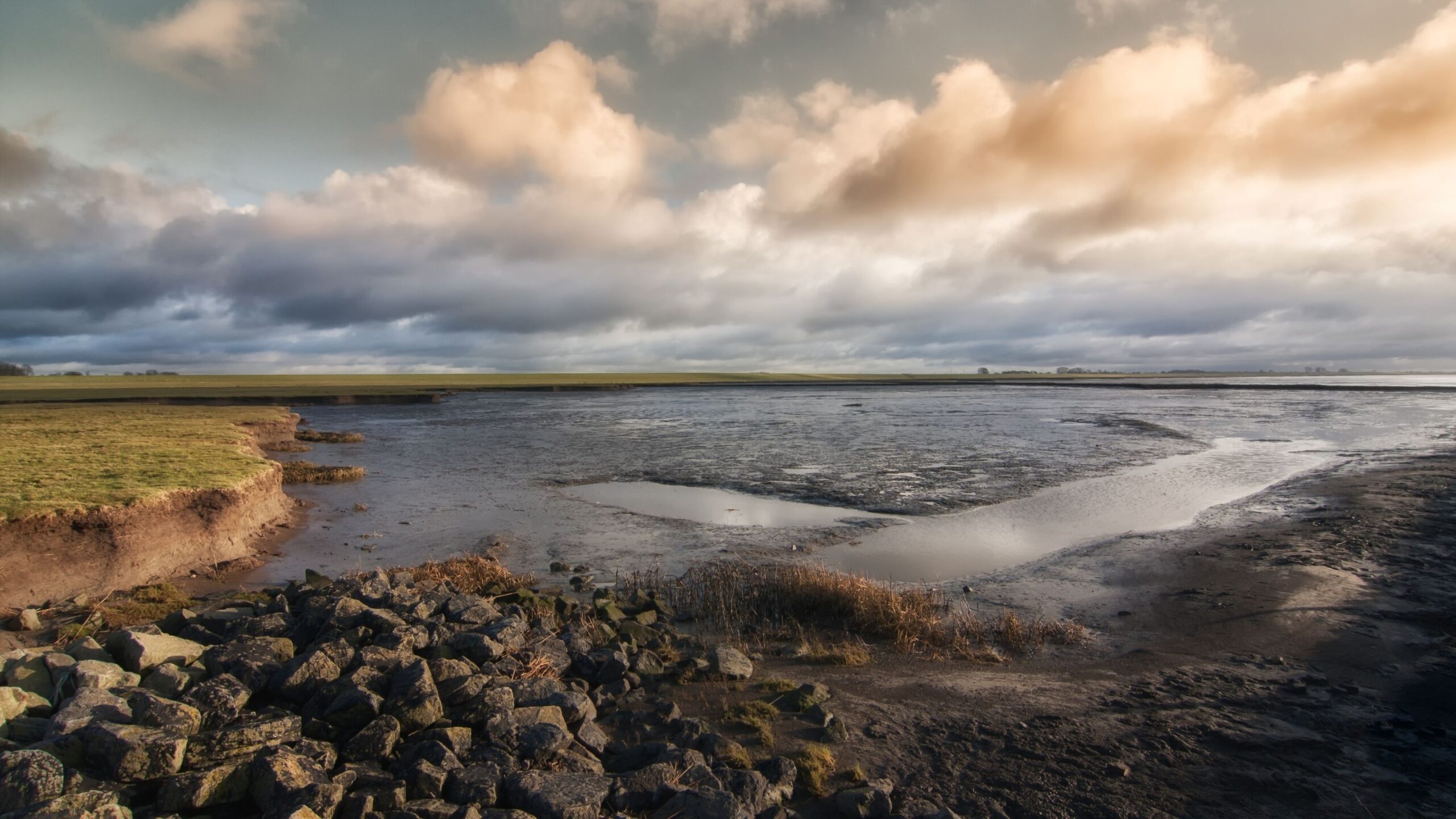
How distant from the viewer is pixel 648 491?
90.8ft

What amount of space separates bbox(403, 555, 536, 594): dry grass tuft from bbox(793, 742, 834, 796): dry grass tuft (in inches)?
289

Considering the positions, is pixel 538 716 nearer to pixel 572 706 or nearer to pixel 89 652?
pixel 572 706

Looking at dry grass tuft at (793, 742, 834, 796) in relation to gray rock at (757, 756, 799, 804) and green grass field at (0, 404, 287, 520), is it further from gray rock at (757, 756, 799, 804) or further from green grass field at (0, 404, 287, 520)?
green grass field at (0, 404, 287, 520)

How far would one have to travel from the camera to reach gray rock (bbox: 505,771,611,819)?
5.99 m

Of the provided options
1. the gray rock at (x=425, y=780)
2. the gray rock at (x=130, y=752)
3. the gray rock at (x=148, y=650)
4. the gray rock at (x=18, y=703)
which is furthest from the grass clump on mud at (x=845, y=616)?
the gray rock at (x=18, y=703)

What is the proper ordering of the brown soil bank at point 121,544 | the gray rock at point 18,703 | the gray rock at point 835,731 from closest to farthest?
the gray rock at point 18,703
the gray rock at point 835,731
the brown soil bank at point 121,544

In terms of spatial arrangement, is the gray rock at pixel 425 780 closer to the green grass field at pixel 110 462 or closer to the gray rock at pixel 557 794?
the gray rock at pixel 557 794

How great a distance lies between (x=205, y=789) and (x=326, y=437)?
1940 inches

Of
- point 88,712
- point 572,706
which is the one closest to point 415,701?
point 572,706

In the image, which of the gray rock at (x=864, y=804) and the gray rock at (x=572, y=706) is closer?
the gray rock at (x=864, y=804)

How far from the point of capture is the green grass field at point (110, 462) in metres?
15.0

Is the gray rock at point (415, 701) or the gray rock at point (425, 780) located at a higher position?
the gray rock at point (415, 701)

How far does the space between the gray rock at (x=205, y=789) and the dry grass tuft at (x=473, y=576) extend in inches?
280

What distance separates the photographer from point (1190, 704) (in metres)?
9.25
